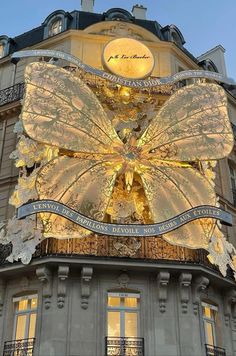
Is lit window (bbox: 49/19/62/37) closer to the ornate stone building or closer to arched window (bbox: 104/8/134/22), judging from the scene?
arched window (bbox: 104/8/134/22)

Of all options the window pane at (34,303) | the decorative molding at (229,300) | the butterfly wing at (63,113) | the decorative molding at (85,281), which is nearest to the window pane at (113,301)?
the decorative molding at (85,281)

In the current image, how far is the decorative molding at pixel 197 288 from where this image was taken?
38.0 ft

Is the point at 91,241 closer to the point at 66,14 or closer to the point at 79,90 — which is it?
the point at 79,90

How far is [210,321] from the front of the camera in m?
12.1

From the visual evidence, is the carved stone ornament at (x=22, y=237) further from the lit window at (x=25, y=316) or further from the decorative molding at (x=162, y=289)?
the decorative molding at (x=162, y=289)

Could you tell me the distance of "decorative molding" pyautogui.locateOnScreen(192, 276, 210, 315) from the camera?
11.6m

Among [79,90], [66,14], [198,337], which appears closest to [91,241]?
[198,337]

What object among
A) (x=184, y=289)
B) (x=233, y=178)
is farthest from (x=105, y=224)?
(x=233, y=178)

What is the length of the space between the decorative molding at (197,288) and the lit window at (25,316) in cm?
352

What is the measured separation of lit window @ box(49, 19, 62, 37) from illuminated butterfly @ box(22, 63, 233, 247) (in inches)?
180

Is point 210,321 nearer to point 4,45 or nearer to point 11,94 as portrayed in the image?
point 11,94

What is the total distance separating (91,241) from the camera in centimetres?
1177

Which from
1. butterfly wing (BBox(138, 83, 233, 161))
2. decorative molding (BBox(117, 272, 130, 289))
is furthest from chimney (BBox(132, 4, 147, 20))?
decorative molding (BBox(117, 272, 130, 289))

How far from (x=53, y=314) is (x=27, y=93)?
212 inches
